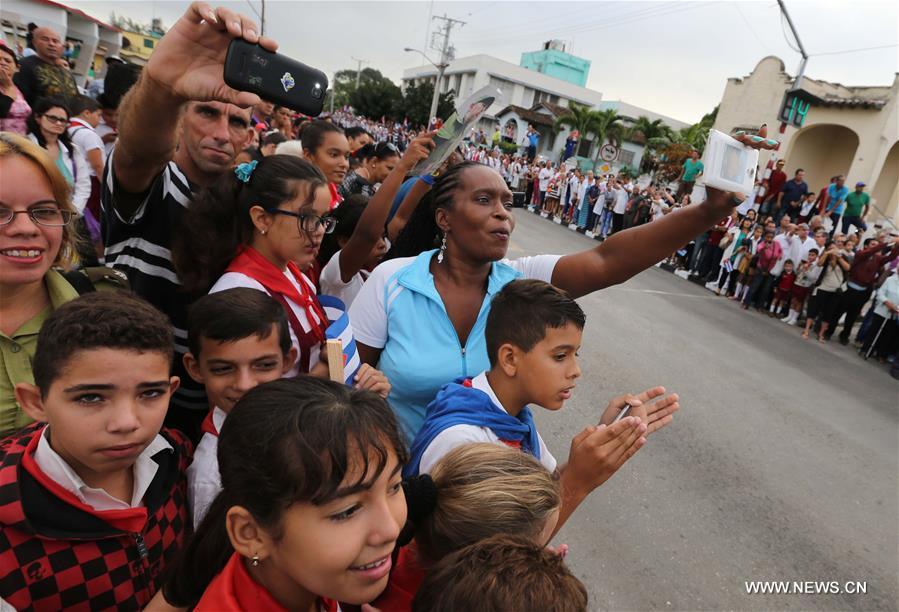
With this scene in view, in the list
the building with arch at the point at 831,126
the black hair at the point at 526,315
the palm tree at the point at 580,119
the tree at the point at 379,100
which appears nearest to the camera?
the black hair at the point at 526,315

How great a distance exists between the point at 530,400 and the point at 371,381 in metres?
0.55

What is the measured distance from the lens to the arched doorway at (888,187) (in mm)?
19984

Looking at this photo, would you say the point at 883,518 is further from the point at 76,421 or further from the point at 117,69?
the point at 117,69

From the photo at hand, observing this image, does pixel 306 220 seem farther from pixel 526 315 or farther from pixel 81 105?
pixel 81 105

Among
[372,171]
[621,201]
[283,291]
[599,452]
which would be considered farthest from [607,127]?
[599,452]

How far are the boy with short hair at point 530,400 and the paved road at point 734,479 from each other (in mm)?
1534

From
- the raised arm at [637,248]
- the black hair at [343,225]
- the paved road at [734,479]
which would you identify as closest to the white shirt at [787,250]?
the paved road at [734,479]

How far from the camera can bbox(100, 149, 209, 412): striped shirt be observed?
6.28ft

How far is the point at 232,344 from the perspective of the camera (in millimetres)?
1733

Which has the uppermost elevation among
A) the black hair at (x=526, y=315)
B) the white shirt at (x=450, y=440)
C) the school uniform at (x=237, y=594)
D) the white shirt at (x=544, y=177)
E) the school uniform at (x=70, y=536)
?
the white shirt at (x=544, y=177)

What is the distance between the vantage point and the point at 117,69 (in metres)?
4.68

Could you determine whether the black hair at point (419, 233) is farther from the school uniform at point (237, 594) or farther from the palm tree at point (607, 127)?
the palm tree at point (607, 127)

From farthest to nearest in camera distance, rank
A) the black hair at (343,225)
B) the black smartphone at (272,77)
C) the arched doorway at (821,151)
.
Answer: the arched doorway at (821,151) → the black hair at (343,225) → the black smartphone at (272,77)

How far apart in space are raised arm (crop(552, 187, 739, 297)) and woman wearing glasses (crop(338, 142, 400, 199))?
2.85m
